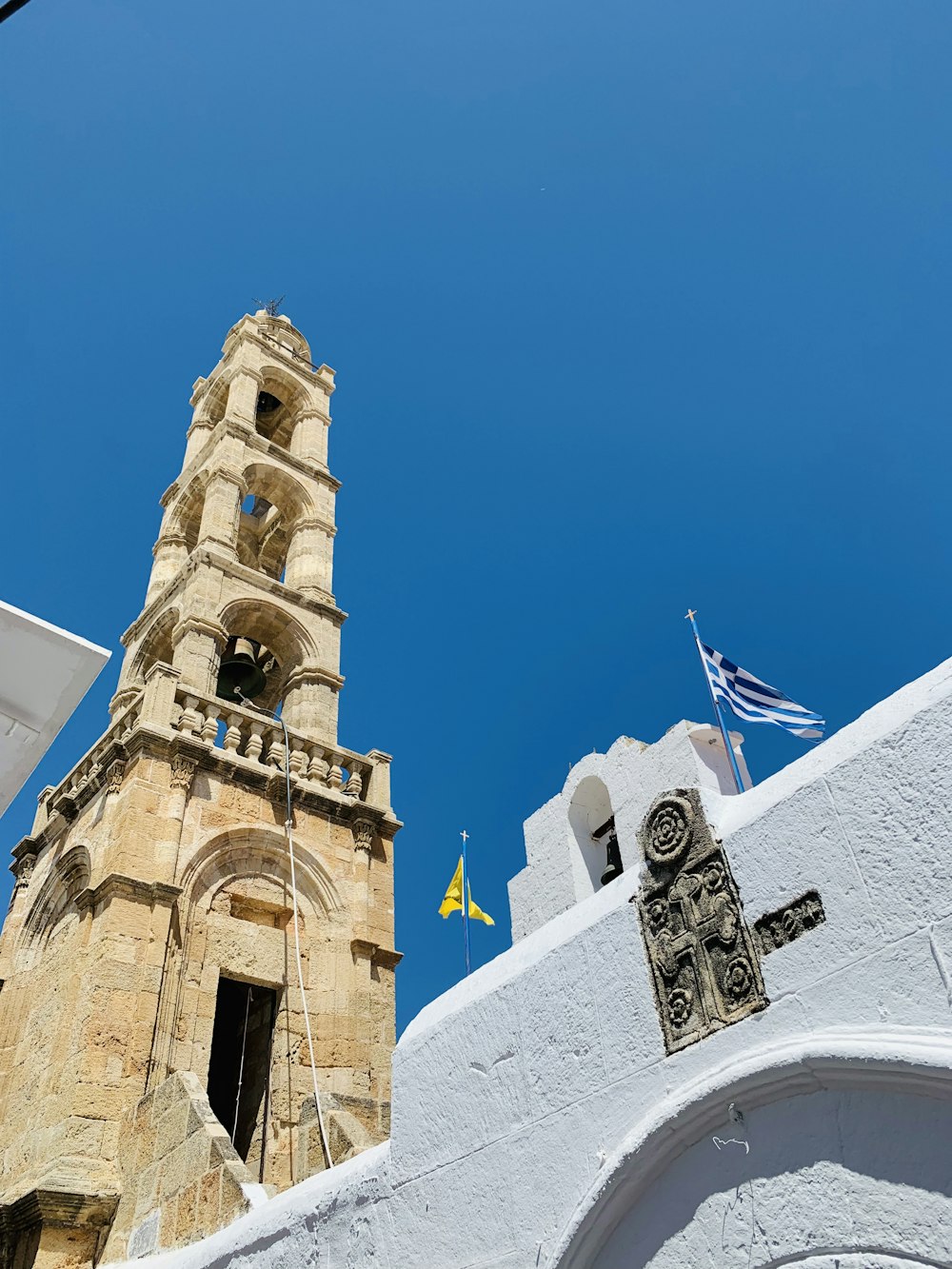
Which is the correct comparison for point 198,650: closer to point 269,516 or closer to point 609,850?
point 269,516

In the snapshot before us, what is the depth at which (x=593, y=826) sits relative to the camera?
6.64m

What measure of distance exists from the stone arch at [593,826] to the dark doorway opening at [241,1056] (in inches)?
228

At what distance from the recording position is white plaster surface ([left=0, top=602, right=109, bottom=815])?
3.46 metres

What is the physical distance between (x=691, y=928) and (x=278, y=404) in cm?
1984

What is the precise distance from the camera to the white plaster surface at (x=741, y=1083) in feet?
9.83

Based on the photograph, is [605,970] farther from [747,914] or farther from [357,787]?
[357,787]

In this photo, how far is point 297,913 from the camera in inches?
437

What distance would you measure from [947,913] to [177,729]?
10253 mm

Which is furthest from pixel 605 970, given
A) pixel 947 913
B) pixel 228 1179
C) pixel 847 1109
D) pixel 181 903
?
pixel 181 903

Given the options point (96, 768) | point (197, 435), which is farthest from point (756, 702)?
point (197, 435)

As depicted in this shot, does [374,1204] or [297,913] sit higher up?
[297,913]

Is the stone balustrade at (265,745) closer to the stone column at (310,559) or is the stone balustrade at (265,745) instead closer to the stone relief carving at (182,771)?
the stone relief carving at (182,771)

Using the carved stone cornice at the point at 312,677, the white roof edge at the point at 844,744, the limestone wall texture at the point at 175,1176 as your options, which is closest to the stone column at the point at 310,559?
the carved stone cornice at the point at 312,677

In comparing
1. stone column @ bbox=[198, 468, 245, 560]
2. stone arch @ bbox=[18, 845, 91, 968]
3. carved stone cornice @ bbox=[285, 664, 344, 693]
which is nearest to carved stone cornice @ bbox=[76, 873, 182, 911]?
stone arch @ bbox=[18, 845, 91, 968]
